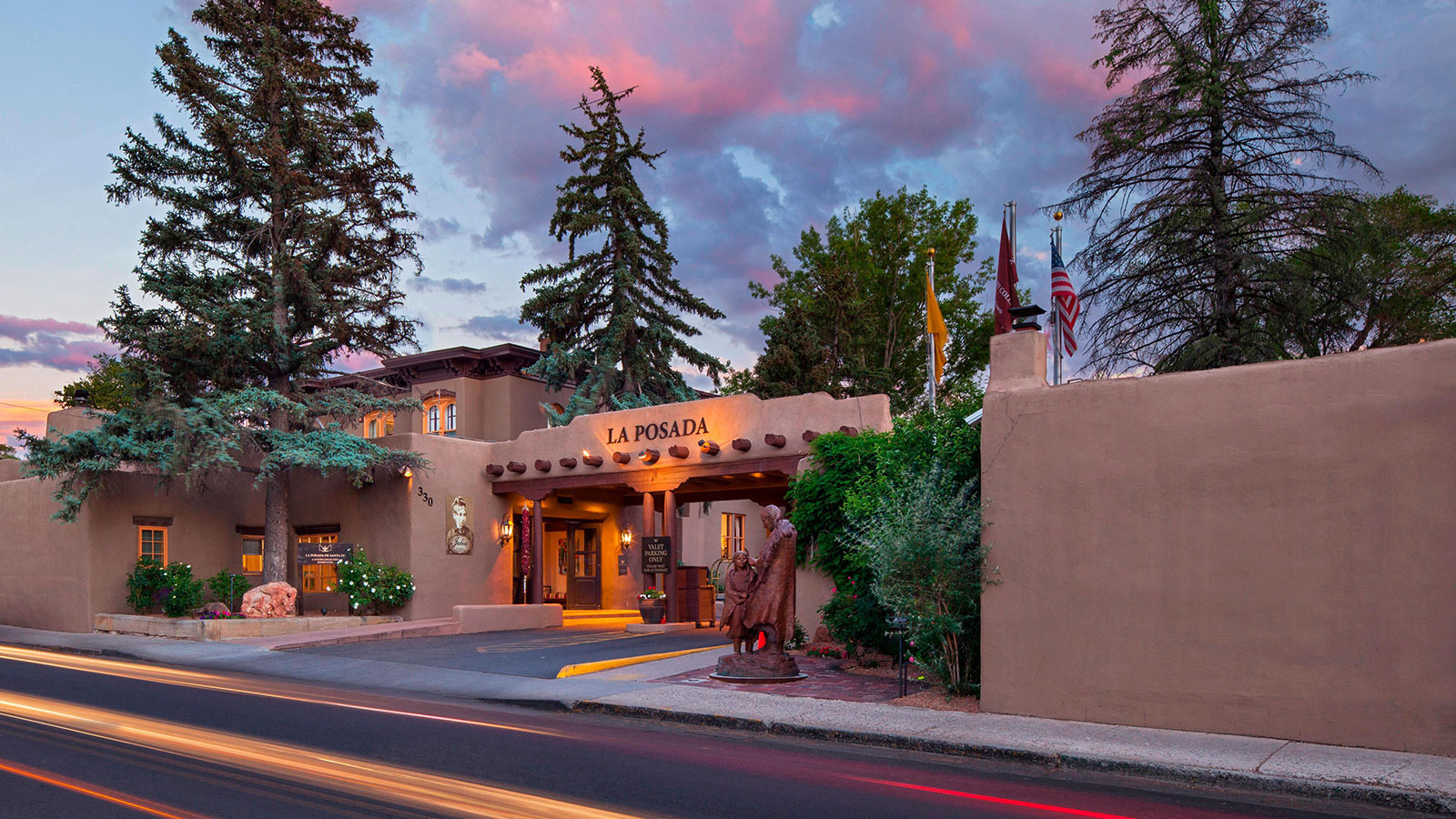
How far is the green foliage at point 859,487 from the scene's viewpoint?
12758mm

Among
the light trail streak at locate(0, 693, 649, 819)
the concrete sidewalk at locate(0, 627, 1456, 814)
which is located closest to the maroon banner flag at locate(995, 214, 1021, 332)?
the concrete sidewalk at locate(0, 627, 1456, 814)

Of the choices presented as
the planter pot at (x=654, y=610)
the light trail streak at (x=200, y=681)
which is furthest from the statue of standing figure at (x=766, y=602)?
the planter pot at (x=654, y=610)

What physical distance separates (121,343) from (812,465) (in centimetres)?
1694

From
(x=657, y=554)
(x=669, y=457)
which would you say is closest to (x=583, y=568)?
(x=657, y=554)

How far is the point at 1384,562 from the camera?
8664mm

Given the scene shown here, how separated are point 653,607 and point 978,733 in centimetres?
1353

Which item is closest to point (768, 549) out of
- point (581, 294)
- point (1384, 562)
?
point (1384, 562)

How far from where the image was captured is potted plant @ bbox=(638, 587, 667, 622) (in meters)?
22.3

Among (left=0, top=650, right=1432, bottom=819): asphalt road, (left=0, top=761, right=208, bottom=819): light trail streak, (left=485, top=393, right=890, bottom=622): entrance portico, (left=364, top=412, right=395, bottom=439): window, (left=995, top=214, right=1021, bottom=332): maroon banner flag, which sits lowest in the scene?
(left=0, top=650, right=1432, bottom=819): asphalt road

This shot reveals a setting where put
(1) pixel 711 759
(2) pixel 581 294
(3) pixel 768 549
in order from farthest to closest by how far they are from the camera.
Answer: (2) pixel 581 294, (3) pixel 768 549, (1) pixel 711 759

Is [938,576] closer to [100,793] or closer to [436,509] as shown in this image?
[100,793]

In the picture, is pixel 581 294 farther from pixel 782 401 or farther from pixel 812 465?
pixel 812 465

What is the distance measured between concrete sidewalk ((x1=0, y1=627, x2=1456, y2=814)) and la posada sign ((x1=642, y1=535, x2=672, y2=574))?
678 cm

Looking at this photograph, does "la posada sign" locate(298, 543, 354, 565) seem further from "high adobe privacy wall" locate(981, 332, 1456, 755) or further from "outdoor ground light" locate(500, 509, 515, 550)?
"high adobe privacy wall" locate(981, 332, 1456, 755)
